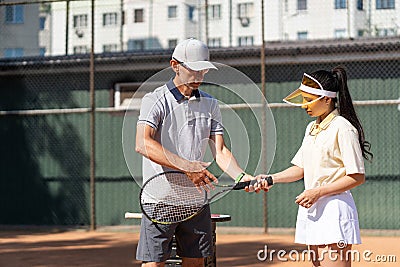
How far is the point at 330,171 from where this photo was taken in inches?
160

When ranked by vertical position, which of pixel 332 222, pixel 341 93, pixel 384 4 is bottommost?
pixel 332 222

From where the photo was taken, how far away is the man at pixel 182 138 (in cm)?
428

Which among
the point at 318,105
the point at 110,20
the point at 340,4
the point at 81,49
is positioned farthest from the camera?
the point at 110,20

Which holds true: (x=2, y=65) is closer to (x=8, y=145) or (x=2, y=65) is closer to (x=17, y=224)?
(x=8, y=145)

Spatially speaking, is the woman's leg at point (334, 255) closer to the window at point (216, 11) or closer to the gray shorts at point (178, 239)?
the gray shorts at point (178, 239)

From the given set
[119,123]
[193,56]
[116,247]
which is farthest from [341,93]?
[119,123]

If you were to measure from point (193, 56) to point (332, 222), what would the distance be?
122cm

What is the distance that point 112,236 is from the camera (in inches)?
472

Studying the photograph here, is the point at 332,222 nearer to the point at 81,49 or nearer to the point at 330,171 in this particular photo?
the point at 330,171

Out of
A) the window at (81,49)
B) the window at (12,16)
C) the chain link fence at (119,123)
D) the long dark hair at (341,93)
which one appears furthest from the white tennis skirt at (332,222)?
the window at (81,49)

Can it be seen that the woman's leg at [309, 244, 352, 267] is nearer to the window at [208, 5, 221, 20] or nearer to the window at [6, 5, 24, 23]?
the window at [6, 5, 24, 23]

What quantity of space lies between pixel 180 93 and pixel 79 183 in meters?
8.91

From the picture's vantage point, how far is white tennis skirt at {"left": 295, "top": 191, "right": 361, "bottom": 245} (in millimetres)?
3977

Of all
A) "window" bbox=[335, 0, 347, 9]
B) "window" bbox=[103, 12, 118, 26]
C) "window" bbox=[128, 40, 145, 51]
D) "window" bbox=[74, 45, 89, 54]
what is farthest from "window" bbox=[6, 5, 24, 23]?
"window" bbox=[335, 0, 347, 9]
